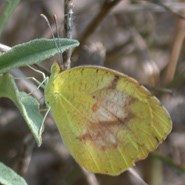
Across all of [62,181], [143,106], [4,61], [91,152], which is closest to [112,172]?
[91,152]

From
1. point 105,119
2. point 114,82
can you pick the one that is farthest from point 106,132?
point 114,82

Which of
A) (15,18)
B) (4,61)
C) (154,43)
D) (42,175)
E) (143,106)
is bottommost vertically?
(42,175)

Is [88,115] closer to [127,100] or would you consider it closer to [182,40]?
[127,100]

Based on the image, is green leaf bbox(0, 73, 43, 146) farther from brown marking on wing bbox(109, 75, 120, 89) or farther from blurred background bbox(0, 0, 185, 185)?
blurred background bbox(0, 0, 185, 185)

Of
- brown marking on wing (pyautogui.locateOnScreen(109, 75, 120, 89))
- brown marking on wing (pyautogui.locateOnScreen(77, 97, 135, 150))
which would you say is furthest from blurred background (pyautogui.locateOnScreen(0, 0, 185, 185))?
brown marking on wing (pyautogui.locateOnScreen(109, 75, 120, 89))

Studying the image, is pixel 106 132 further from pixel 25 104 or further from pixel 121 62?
pixel 121 62
